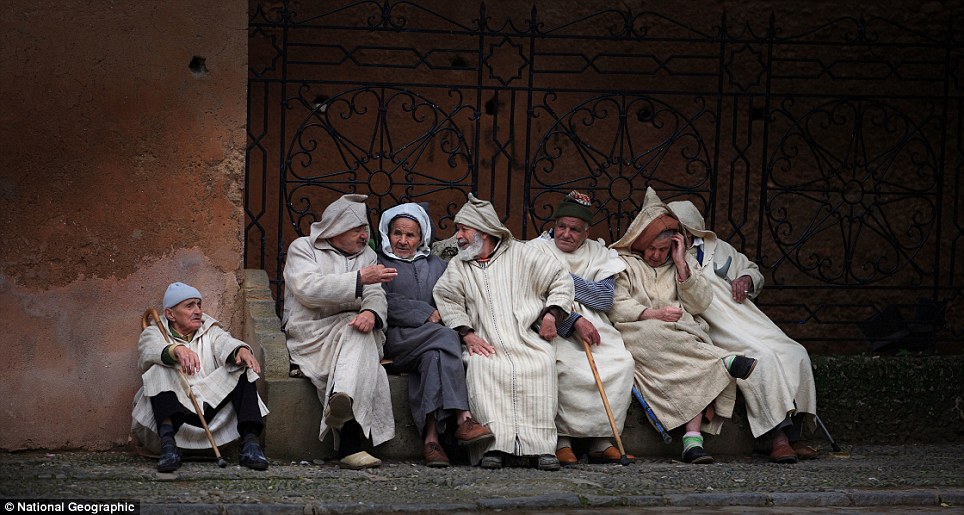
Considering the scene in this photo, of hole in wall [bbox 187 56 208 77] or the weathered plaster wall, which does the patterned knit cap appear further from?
hole in wall [bbox 187 56 208 77]

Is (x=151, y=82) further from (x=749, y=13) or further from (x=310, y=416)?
(x=749, y=13)

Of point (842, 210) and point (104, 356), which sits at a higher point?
point (842, 210)

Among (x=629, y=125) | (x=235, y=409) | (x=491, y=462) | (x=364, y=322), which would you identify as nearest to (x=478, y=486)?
(x=491, y=462)

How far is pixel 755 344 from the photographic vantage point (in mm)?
7766

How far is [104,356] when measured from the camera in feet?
24.7

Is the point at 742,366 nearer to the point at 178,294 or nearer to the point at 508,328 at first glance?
the point at 508,328

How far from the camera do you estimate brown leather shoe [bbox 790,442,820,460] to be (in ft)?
25.1

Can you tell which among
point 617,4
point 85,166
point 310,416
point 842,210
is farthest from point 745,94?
point 85,166

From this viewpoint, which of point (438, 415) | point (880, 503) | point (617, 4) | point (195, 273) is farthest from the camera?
point (617, 4)

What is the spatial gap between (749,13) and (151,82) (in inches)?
189

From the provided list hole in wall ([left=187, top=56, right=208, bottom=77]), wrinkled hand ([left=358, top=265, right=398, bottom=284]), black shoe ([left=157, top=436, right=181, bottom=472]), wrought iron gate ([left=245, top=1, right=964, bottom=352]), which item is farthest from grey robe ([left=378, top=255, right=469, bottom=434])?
wrought iron gate ([left=245, top=1, right=964, bottom=352])

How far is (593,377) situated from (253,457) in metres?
1.89

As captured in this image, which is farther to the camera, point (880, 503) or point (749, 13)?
point (749, 13)

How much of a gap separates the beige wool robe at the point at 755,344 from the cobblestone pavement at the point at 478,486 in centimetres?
36
